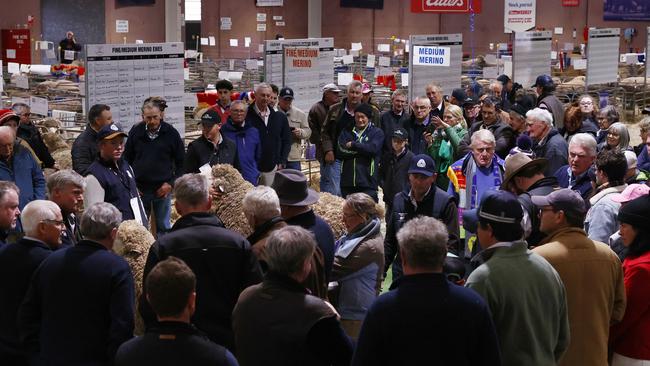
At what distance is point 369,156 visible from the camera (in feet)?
31.2

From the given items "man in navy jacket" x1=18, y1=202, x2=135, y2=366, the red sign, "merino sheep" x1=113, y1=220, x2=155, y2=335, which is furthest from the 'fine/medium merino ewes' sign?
the red sign

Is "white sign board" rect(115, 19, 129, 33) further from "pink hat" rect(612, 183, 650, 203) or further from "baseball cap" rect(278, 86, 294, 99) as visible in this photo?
"pink hat" rect(612, 183, 650, 203)

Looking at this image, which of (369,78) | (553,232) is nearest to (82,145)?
(553,232)

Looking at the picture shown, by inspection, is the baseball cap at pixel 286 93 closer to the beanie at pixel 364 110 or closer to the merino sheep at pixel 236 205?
the beanie at pixel 364 110

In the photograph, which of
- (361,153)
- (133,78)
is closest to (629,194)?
(361,153)

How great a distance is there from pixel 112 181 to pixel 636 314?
3842 mm

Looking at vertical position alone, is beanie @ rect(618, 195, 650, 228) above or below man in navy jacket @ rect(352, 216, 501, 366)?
above

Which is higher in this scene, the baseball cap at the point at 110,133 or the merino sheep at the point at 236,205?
the baseball cap at the point at 110,133

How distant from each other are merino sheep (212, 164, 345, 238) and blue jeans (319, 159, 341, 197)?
2850 mm

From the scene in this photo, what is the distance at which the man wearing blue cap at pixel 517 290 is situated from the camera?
4043 mm

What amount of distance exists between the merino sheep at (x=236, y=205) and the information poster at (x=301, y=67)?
4768mm

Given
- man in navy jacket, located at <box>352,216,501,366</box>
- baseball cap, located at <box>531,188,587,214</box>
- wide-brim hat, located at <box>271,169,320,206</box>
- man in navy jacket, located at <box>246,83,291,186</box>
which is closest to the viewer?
man in navy jacket, located at <box>352,216,501,366</box>

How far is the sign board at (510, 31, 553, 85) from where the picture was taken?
1551 cm

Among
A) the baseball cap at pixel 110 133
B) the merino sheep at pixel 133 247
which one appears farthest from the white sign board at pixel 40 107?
the merino sheep at pixel 133 247
